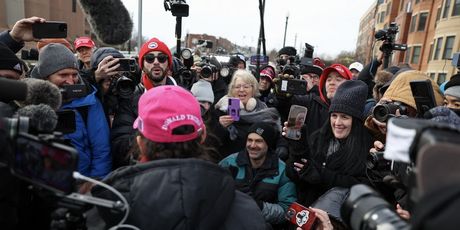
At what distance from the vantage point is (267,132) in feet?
9.99

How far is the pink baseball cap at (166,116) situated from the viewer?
143 cm

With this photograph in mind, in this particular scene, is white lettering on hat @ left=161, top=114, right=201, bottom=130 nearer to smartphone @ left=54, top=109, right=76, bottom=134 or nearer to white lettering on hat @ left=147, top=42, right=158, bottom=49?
A: smartphone @ left=54, top=109, right=76, bottom=134

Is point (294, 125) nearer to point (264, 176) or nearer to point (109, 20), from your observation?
point (264, 176)

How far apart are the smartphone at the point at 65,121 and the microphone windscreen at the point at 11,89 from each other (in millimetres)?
547

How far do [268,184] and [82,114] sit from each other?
160 centimetres

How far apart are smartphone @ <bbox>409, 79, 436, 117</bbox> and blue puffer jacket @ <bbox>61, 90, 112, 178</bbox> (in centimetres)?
229

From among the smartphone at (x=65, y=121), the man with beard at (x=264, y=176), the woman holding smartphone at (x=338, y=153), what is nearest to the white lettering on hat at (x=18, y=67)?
the smartphone at (x=65, y=121)

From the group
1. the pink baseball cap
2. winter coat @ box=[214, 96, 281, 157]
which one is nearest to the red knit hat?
winter coat @ box=[214, 96, 281, 157]

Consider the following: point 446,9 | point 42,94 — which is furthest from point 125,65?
point 446,9

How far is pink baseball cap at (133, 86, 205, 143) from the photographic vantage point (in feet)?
4.68

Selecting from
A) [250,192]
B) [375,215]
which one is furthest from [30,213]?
[250,192]

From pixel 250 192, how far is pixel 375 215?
77.4 inches

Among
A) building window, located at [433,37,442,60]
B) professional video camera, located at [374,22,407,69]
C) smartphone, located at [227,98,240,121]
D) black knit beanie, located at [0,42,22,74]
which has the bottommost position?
smartphone, located at [227,98,240,121]

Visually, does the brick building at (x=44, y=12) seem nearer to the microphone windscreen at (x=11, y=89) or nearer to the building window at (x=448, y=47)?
the microphone windscreen at (x=11, y=89)
